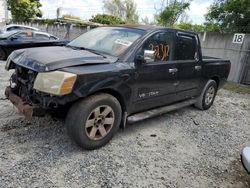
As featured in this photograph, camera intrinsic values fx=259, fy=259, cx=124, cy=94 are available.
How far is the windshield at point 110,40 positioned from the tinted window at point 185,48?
0.93 m

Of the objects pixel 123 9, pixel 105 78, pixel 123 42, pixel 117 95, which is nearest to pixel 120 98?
pixel 117 95

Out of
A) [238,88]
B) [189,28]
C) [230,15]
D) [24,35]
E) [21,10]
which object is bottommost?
[238,88]

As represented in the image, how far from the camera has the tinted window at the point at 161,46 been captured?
4118 mm

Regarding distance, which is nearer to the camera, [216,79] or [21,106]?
[21,106]

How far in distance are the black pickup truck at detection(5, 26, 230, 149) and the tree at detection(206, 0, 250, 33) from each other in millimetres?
8305

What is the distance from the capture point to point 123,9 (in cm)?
3494

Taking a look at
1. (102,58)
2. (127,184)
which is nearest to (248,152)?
(127,184)

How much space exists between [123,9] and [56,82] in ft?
111

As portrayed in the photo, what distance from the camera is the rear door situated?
4.75 meters

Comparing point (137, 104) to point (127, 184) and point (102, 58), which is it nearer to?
point (102, 58)

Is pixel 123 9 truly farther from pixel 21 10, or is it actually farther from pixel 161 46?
pixel 161 46

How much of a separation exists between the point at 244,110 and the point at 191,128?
242 cm

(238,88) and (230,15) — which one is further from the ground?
(230,15)

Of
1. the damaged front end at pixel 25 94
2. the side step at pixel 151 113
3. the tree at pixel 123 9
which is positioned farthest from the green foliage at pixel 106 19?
the damaged front end at pixel 25 94
